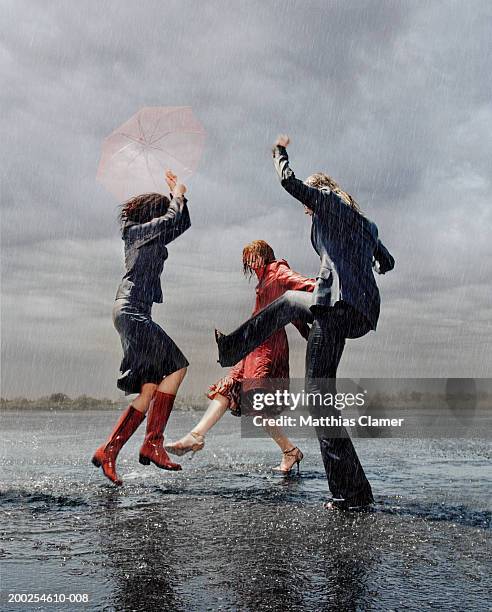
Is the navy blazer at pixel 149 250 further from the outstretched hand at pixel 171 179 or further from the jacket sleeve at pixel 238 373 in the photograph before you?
the jacket sleeve at pixel 238 373

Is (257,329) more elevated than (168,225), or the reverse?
(168,225)

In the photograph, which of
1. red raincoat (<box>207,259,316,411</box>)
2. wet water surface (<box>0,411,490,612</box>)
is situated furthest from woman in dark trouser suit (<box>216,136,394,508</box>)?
red raincoat (<box>207,259,316,411</box>)

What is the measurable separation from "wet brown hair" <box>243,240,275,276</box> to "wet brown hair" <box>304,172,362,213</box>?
1214mm

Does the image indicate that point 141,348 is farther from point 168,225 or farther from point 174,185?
point 174,185

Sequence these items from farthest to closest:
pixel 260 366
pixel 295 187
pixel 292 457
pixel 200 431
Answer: pixel 292 457 < pixel 260 366 < pixel 200 431 < pixel 295 187

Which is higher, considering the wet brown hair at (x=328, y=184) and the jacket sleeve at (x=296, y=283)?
the wet brown hair at (x=328, y=184)

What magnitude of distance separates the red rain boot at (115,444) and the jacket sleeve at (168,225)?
153cm

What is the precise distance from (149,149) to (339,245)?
2.17 m

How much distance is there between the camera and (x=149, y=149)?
19.6 ft

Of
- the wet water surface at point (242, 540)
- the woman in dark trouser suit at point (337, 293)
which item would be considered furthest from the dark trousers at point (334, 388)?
the wet water surface at point (242, 540)

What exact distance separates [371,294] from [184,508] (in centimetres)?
202

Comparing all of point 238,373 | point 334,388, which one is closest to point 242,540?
point 334,388

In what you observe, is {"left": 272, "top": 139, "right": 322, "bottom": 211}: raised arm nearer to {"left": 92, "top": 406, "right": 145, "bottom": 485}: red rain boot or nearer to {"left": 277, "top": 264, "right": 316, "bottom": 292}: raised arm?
{"left": 277, "top": 264, "right": 316, "bottom": 292}: raised arm

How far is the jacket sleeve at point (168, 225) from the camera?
5.73 metres
